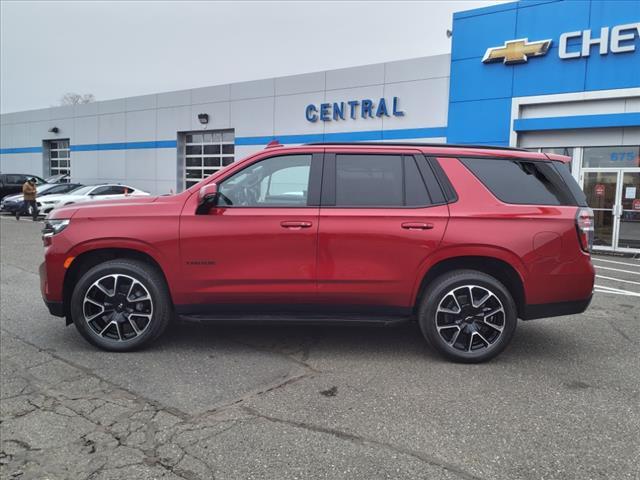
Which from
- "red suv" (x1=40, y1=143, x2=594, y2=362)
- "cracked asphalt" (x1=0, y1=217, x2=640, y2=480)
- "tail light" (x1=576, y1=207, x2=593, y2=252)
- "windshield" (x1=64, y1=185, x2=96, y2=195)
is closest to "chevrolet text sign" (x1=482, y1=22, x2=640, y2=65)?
"cracked asphalt" (x1=0, y1=217, x2=640, y2=480)

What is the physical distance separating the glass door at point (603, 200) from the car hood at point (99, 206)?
12.4 meters

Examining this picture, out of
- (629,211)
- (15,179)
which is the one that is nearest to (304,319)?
(629,211)

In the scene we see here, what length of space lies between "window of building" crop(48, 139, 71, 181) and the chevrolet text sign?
87.7 feet

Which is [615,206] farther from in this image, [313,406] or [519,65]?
[313,406]

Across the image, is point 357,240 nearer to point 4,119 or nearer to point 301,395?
point 301,395

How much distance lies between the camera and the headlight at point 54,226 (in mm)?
4570

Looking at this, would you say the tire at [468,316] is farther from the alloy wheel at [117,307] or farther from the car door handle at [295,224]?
the alloy wheel at [117,307]

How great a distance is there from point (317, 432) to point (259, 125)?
2038 centimetres

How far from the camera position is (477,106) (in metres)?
15.9

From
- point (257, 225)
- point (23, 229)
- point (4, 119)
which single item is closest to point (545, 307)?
point (257, 225)

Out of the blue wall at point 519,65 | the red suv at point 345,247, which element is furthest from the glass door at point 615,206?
the red suv at point 345,247

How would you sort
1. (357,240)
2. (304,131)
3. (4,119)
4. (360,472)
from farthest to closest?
1. (4,119)
2. (304,131)
3. (357,240)
4. (360,472)

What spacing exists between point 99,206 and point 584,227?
4241 millimetres

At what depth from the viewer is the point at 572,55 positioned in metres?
14.0
